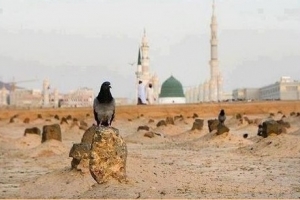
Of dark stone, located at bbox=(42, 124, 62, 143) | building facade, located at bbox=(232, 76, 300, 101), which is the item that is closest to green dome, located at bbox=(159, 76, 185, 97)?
building facade, located at bbox=(232, 76, 300, 101)

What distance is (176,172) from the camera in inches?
430

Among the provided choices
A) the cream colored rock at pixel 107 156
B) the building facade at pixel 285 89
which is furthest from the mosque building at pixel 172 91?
the cream colored rock at pixel 107 156

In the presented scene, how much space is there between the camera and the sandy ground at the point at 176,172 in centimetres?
882

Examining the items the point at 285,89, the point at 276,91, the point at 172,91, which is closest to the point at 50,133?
the point at 172,91

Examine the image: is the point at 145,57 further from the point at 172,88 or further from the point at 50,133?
the point at 50,133

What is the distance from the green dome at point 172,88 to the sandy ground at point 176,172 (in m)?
48.2

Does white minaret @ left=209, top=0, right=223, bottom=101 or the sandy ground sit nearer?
the sandy ground

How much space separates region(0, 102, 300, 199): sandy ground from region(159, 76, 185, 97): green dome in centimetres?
4816

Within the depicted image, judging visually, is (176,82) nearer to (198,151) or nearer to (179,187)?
(198,151)

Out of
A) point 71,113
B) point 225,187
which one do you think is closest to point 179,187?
point 225,187

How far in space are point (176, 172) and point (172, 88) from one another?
193 ft

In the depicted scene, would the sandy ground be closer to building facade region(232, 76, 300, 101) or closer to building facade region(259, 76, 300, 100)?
building facade region(232, 76, 300, 101)

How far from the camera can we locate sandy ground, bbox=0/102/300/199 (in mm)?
8820

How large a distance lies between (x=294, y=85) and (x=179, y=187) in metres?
87.1
